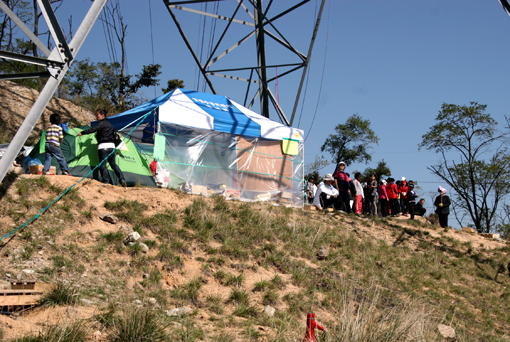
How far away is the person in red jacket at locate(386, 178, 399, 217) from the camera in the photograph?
596 inches

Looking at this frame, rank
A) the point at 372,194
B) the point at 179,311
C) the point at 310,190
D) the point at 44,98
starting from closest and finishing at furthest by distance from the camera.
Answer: the point at 179,311
the point at 44,98
the point at 372,194
the point at 310,190

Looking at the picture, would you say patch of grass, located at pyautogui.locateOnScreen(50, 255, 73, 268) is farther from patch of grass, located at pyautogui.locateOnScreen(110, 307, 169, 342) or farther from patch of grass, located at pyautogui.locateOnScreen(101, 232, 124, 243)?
patch of grass, located at pyautogui.locateOnScreen(110, 307, 169, 342)

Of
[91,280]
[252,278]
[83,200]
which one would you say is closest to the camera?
[91,280]

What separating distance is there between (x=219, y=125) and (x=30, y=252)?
7.45 m

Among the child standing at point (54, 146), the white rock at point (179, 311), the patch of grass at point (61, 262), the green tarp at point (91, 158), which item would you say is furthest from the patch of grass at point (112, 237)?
the green tarp at point (91, 158)

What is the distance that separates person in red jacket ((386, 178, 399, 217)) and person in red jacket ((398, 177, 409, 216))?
772 millimetres

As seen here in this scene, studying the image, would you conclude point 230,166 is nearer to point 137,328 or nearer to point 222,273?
point 222,273

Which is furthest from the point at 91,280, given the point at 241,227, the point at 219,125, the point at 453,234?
the point at 453,234

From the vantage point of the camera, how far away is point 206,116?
1224 centimetres

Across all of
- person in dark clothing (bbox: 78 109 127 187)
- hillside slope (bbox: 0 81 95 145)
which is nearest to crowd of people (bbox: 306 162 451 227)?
person in dark clothing (bbox: 78 109 127 187)

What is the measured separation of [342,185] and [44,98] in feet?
32.7

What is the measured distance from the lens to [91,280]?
5.52 m

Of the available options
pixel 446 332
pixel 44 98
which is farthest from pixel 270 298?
pixel 44 98

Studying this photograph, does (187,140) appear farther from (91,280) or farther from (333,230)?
(91,280)
